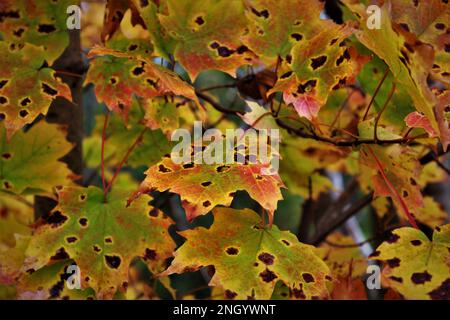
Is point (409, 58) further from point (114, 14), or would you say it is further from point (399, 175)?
point (114, 14)

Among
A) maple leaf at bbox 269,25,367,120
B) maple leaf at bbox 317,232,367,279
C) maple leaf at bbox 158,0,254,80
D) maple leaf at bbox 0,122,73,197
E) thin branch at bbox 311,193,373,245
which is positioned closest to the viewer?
maple leaf at bbox 269,25,367,120

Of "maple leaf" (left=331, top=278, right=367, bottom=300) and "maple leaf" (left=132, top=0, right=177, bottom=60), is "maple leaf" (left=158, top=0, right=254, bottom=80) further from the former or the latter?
"maple leaf" (left=331, top=278, right=367, bottom=300)

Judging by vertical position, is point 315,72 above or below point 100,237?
above

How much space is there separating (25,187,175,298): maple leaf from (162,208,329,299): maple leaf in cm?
13

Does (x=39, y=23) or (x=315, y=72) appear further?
(x=39, y=23)

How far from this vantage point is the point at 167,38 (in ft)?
3.49

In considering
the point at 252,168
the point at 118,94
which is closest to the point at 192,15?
the point at 118,94

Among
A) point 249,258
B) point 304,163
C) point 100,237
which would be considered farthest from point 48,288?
point 304,163

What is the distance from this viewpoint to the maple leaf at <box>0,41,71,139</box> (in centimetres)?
97

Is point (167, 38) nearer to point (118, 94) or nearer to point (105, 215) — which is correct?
point (118, 94)

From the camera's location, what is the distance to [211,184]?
823 mm

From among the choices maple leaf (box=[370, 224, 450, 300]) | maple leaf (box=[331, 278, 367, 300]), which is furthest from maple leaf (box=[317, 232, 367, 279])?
maple leaf (box=[370, 224, 450, 300])

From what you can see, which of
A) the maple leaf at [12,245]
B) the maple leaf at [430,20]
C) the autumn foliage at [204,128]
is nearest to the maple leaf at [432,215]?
the autumn foliage at [204,128]

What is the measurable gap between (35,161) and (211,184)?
20.6 inches
